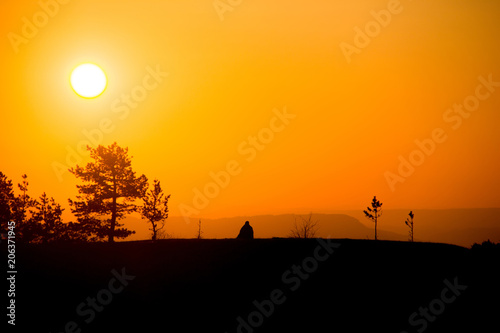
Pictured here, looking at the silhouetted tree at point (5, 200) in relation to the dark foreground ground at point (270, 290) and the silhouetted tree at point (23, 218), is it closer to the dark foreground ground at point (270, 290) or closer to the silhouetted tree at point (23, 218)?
the silhouetted tree at point (23, 218)

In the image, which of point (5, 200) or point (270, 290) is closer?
point (270, 290)

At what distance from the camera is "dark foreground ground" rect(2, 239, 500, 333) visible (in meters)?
20.2

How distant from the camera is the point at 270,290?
75.0ft

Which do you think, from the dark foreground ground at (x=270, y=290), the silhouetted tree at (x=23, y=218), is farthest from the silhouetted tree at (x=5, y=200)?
the dark foreground ground at (x=270, y=290)

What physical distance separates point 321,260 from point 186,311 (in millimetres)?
7375

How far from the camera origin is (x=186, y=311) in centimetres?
2203

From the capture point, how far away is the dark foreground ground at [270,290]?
20156 mm

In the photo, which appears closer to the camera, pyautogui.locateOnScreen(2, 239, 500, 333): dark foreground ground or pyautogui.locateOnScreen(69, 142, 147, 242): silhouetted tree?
pyautogui.locateOnScreen(2, 239, 500, 333): dark foreground ground

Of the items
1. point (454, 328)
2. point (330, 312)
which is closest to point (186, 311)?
point (330, 312)

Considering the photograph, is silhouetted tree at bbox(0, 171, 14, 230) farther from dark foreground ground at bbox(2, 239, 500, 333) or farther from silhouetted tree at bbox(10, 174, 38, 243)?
dark foreground ground at bbox(2, 239, 500, 333)

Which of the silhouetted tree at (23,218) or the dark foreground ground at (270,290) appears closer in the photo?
the dark foreground ground at (270,290)

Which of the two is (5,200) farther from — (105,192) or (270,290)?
(270,290)

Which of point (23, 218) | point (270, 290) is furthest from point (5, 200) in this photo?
point (270, 290)

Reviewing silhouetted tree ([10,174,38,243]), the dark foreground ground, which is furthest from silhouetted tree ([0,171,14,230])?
the dark foreground ground
